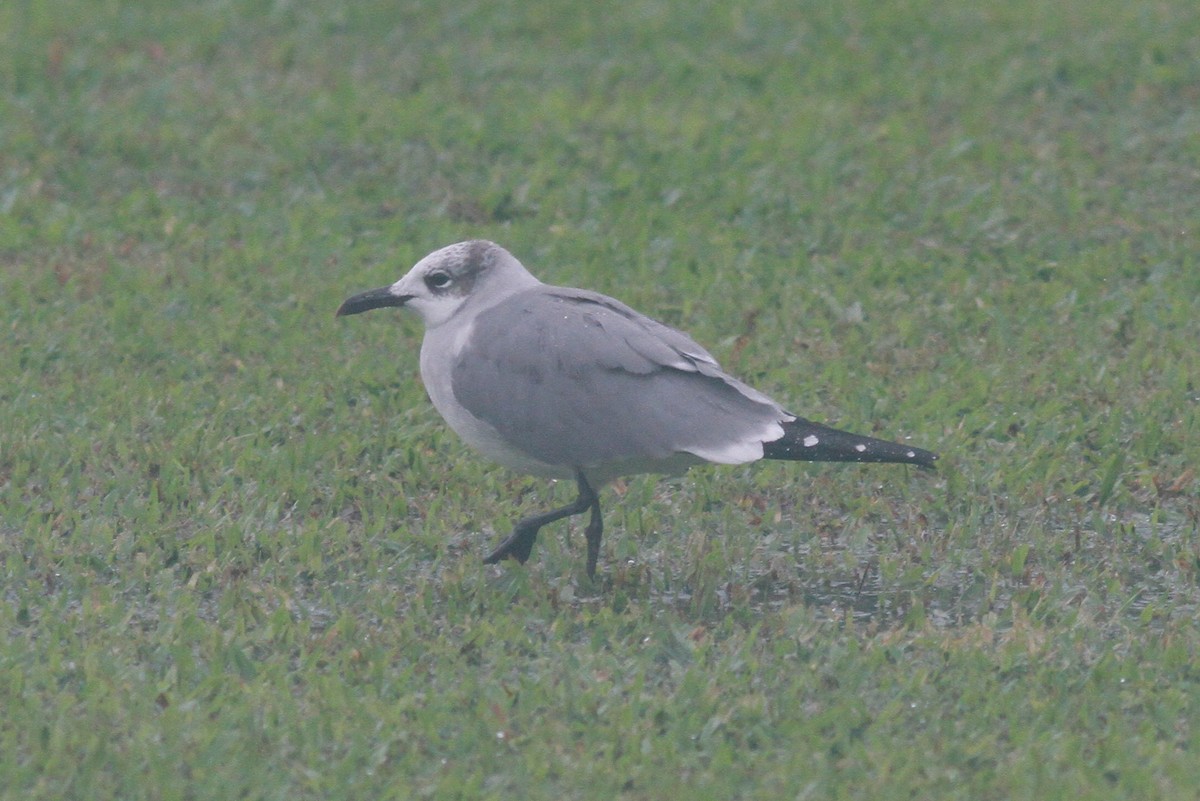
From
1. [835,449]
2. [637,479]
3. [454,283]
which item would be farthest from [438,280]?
[835,449]

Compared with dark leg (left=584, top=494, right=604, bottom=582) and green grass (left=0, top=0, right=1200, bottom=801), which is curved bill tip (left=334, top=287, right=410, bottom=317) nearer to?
green grass (left=0, top=0, right=1200, bottom=801)

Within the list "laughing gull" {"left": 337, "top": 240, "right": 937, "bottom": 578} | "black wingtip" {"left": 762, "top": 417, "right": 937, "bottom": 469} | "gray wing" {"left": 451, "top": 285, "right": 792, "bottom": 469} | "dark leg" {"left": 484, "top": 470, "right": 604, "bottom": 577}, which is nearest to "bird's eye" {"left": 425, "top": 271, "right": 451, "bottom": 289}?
"laughing gull" {"left": 337, "top": 240, "right": 937, "bottom": 578}

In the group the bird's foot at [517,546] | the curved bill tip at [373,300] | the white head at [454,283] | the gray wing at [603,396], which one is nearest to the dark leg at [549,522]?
the bird's foot at [517,546]

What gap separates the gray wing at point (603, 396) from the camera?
471 centimetres

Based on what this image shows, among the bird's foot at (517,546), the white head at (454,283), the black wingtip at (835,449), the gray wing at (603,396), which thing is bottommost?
the bird's foot at (517,546)

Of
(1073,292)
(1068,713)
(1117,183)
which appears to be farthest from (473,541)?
(1117,183)

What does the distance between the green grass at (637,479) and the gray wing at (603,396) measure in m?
0.44

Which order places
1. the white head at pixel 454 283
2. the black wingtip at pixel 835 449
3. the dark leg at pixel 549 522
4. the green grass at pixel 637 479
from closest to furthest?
1. the green grass at pixel 637 479
2. the black wingtip at pixel 835 449
3. the dark leg at pixel 549 522
4. the white head at pixel 454 283

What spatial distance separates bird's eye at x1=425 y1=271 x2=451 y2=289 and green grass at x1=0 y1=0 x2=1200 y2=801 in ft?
2.47

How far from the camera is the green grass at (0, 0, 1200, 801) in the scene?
406 centimetres

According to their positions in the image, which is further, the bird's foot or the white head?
the white head

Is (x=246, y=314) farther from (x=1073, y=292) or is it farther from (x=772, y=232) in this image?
(x=1073, y=292)

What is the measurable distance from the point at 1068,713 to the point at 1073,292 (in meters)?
3.22

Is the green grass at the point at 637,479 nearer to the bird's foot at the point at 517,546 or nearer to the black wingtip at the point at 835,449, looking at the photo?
the bird's foot at the point at 517,546
